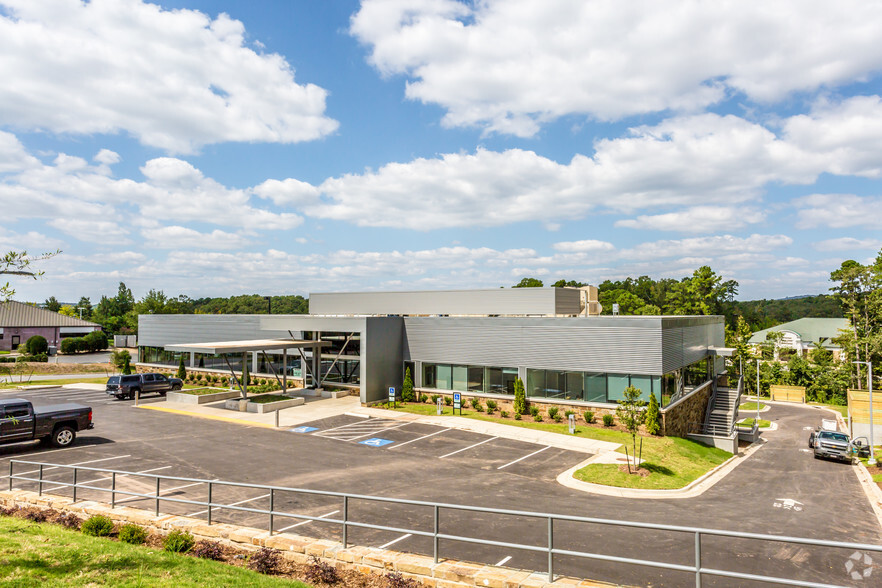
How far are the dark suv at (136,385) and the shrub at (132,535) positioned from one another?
31.8 m

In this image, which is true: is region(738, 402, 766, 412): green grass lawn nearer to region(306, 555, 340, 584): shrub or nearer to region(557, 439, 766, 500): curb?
region(557, 439, 766, 500): curb

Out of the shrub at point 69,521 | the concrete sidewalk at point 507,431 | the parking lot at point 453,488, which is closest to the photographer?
the shrub at point 69,521

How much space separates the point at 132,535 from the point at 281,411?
2360 centimetres

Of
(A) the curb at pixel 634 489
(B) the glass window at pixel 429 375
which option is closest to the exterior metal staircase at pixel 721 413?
(A) the curb at pixel 634 489

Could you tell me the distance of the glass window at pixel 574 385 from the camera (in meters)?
32.2

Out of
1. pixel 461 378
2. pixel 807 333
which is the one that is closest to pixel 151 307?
pixel 461 378

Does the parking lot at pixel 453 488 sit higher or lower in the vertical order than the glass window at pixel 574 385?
lower

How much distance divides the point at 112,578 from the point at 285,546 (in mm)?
2940

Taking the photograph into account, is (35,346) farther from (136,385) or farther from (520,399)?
(520,399)

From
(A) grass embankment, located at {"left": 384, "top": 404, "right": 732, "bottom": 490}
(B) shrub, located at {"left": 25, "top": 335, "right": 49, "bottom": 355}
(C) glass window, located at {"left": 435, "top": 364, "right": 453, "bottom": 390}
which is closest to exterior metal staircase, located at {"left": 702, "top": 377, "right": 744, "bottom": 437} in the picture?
(A) grass embankment, located at {"left": 384, "top": 404, "right": 732, "bottom": 490}

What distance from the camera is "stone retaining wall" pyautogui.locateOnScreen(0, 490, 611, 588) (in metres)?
8.75

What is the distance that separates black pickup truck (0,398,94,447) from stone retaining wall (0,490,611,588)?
1335cm

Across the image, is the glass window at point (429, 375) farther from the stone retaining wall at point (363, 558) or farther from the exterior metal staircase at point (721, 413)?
the stone retaining wall at point (363, 558)

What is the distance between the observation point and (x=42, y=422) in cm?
2362
